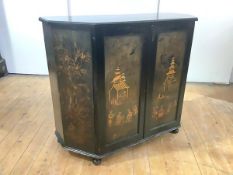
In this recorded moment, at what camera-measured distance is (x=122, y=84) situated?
1621 mm

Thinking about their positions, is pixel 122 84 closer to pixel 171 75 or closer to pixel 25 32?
pixel 171 75

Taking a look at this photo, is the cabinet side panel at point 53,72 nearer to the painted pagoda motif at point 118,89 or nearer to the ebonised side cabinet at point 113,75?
the ebonised side cabinet at point 113,75

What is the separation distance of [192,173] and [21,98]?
208 cm

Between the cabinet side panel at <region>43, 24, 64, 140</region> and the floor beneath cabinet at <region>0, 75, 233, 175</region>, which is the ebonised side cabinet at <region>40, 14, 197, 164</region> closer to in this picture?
the cabinet side panel at <region>43, 24, 64, 140</region>

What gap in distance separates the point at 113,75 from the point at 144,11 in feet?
5.80

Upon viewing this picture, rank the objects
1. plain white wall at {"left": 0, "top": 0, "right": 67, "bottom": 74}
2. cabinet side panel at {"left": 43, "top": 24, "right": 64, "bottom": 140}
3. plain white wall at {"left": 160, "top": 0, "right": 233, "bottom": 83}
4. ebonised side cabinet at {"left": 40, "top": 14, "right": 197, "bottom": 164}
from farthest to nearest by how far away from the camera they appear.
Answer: plain white wall at {"left": 0, "top": 0, "right": 67, "bottom": 74} → plain white wall at {"left": 160, "top": 0, "right": 233, "bottom": 83} → cabinet side panel at {"left": 43, "top": 24, "right": 64, "bottom": 140} → ebonised side cabinet at {"left": 40, "top": 14, "right": 197, "bottom": 164}

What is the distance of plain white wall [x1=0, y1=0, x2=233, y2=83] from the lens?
296cm

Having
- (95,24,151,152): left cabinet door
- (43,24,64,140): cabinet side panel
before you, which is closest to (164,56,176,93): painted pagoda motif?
(95,24,151,152): left cabinet door

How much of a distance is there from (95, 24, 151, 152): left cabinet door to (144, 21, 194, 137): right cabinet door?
9cm

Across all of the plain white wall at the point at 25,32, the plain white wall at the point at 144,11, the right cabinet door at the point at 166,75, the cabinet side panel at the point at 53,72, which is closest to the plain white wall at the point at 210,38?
the plain white wall at the point at 144,11

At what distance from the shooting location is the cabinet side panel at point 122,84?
1489 mm

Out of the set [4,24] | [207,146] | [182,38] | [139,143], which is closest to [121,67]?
[182,38]

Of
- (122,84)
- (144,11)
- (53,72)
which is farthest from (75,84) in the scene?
(144,11)

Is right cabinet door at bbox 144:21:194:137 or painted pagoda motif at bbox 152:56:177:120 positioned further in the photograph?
painted pagoda motif at bbox 152:56:177:120
